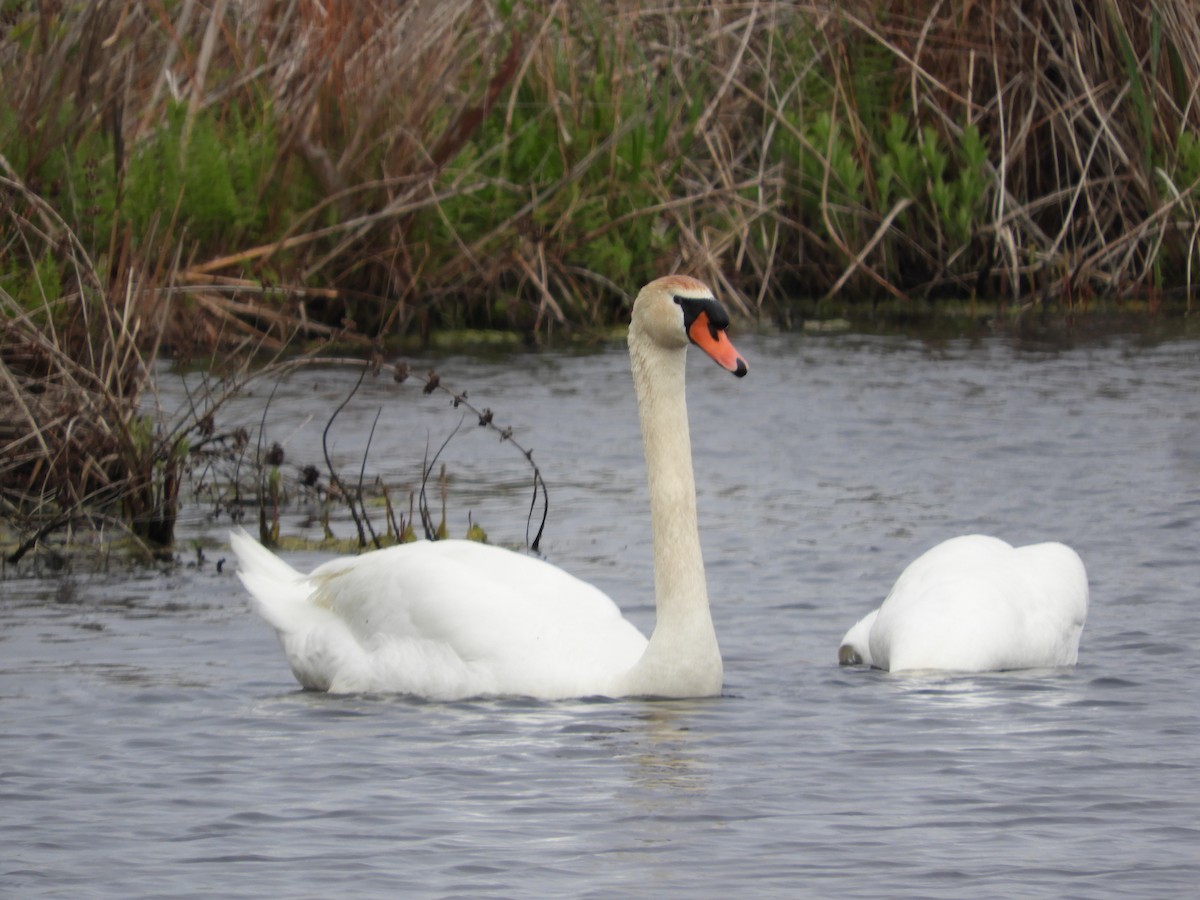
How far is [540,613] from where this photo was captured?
639 cm

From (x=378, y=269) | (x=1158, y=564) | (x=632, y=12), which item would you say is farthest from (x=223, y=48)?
(x=1158, y=564)

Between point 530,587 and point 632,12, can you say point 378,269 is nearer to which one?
point 632,12

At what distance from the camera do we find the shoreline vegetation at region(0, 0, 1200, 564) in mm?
12742

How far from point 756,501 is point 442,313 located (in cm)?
531

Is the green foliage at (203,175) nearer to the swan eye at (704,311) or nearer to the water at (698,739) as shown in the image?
the water at (698,739)

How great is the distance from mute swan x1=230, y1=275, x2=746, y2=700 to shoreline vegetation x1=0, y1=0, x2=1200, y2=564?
3.98 meters

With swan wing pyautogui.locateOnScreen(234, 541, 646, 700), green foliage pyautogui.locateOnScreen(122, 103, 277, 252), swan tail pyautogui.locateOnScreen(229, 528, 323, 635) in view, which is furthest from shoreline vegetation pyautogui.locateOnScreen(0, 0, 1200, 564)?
swan wing pyautogui.locateOnScreen(234, 541, 646, 700)

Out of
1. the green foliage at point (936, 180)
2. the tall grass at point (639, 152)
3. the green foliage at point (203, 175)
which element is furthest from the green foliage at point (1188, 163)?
the green foliage at point (203, 175)

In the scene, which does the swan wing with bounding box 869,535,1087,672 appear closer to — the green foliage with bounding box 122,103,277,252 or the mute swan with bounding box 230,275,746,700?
the mute swan with bounding box 230,275,746,700

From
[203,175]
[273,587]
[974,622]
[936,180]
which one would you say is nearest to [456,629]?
[273,587]

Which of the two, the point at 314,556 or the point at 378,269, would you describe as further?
the point at 378,269

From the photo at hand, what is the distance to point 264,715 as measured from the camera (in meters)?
6.17

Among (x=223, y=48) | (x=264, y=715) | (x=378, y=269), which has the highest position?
(x=223, y=48)

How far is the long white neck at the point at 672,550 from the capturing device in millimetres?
6141
